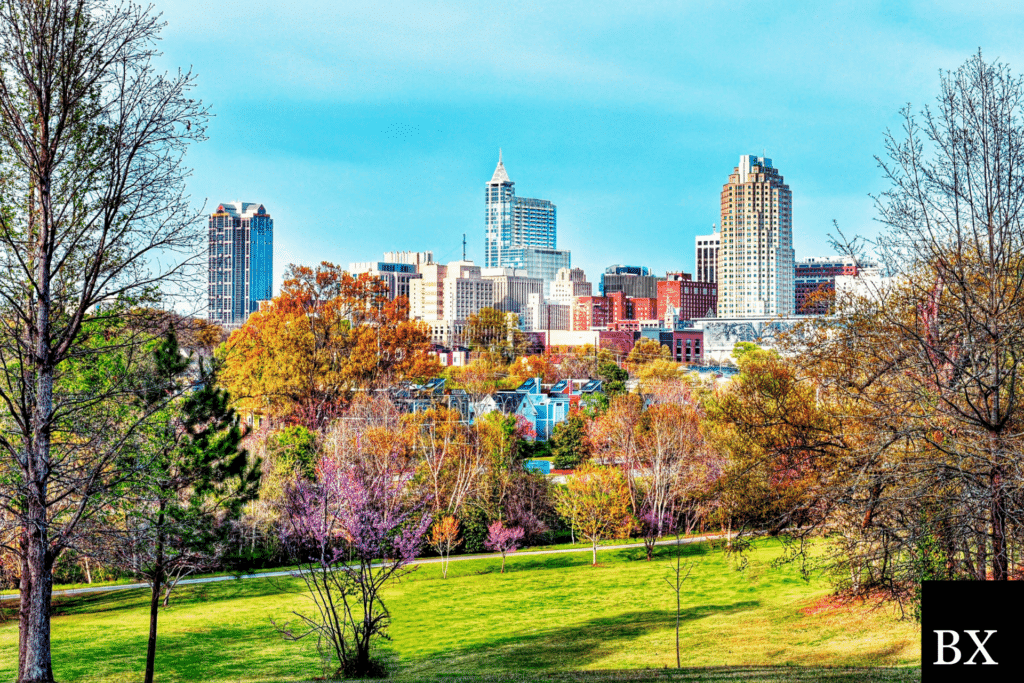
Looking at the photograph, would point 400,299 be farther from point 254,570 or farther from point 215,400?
point 215,400

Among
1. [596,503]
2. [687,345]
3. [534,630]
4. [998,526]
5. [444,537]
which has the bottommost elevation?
[534,630]

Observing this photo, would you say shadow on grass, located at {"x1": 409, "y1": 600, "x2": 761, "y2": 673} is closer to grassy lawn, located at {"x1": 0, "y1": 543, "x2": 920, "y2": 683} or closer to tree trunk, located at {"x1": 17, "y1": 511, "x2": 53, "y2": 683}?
grassy lawn, located at {"x1": 0, "y1": 543, "x2": 920, "y2": 683}

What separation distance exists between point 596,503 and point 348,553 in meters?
12.9

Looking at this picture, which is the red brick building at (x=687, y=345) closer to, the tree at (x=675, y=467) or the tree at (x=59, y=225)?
the tree at (x=675, y=467)

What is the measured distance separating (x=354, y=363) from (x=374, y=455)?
9431mm

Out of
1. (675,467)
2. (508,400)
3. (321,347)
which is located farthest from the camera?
(508,400)

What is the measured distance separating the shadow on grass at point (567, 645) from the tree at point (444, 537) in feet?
24.8

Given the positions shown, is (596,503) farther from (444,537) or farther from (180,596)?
(180,596)

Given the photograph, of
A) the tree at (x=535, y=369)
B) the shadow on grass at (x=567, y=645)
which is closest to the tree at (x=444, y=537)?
the shadow on grass at (x=567, y=645)

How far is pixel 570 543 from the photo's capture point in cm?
3753

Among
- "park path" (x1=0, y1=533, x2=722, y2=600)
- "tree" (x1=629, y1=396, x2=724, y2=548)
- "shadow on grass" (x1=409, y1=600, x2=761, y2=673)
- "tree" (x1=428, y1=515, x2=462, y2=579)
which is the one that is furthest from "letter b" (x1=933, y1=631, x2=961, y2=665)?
"tree" (x1=428, y1=515, x2=462, y2=579)

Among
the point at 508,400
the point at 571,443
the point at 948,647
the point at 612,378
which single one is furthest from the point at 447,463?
the point at 612,378

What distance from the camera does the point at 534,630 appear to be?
23.9 m

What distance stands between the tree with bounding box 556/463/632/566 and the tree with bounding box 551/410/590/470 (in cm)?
813
